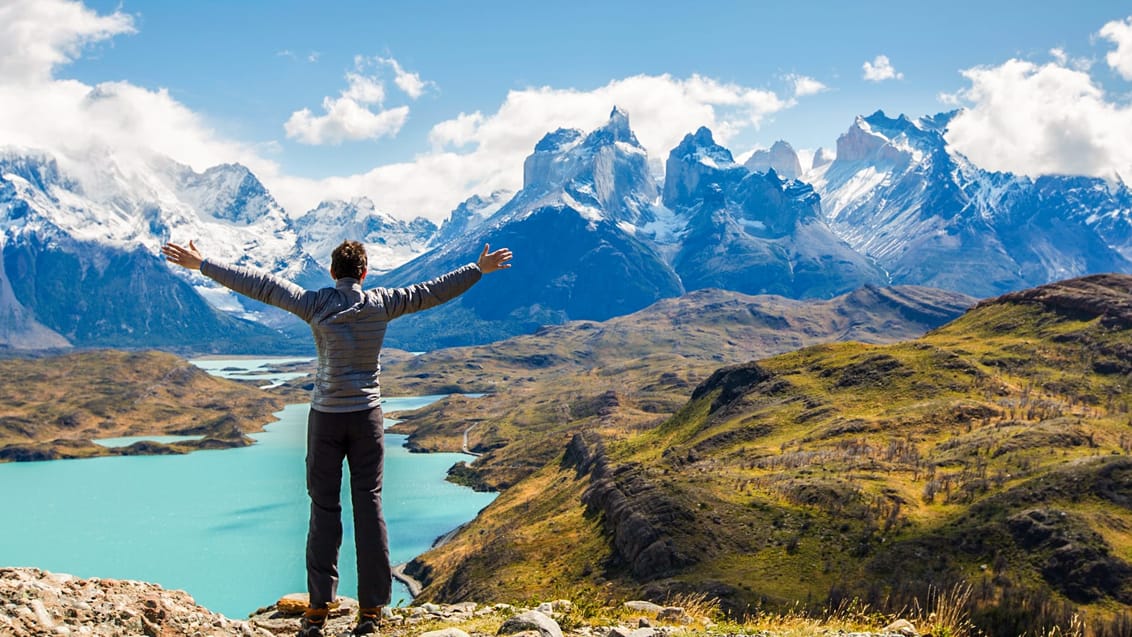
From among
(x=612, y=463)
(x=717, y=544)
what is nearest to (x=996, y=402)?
(x=612, y=463)

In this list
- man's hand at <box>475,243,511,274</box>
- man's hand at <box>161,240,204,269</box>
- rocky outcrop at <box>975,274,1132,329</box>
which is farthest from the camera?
rocky outcrop at <box>975,274,1132,329</box>

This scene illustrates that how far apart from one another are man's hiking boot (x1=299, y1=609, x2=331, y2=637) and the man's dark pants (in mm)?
152

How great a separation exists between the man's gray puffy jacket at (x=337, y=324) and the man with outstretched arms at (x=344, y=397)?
0.06 ft

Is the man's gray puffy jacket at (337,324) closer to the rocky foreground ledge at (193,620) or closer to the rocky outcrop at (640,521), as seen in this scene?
the rocky foreground ledge at (193,620)

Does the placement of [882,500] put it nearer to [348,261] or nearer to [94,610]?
[348,261]

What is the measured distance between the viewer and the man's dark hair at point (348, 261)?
1672 cm

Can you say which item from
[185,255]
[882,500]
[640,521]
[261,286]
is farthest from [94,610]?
[882,500]

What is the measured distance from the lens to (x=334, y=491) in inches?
670

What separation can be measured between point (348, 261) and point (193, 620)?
25.0 feet

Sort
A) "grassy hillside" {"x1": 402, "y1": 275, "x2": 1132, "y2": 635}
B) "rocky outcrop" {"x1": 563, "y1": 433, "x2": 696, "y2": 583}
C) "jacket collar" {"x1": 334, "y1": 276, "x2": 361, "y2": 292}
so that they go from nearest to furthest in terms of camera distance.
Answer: "jacket collar" {"x1": 334, "y1": 276, "x2": 361, "y2": 292} < "grassy hillside" {"x1": 402, "y1": 275, "x2": 1132, "y2": 635} < "rocky outcrop" {"x1": 563, "y1": 433, "x2": 696, "y2": 583}

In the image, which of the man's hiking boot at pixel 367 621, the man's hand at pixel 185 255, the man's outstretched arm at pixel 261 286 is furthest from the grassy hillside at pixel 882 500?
the man's hand at pixel 185 255

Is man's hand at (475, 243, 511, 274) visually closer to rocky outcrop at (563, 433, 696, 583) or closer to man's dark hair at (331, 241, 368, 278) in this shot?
man's dark hair at (331, 241, 368, 278)

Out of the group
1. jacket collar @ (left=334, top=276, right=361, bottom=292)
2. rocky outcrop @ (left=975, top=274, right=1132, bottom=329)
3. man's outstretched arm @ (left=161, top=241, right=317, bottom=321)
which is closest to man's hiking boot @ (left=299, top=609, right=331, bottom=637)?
man's outstretched arm @ (left=161, top=241, right=317, bottom=321)

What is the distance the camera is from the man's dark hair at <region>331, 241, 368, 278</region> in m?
16.7
